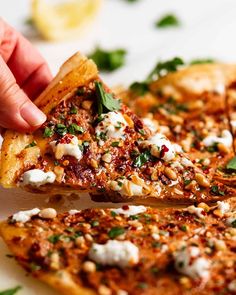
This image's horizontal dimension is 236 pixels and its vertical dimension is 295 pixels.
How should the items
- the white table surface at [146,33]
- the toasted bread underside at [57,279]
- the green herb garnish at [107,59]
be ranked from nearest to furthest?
1. the toasted bread underside at [57,279]
2. the green herb garnish at [107,59]
3. the white table surface at [146,33]

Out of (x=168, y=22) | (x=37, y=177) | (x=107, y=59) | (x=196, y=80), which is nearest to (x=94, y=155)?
(x=37, y=177)

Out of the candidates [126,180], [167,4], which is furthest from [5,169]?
[167,4]

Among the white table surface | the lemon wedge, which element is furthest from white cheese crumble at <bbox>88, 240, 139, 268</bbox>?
the lemon wedge

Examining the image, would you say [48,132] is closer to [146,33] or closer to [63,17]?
[63,17]

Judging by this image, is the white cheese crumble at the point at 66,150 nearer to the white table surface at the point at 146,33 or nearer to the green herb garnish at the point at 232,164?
the green herb garnish at the point at 232,164

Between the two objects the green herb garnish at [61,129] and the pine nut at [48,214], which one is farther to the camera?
the green herb garnish at [61,129]

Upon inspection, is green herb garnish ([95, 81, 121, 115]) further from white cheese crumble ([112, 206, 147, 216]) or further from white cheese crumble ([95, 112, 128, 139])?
white cheese crumble ([112, 206, 147, 216])

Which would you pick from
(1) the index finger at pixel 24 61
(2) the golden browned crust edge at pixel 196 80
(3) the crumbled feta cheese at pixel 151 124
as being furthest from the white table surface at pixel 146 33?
(3) the crumbled feta cheese at pixel 151 124
